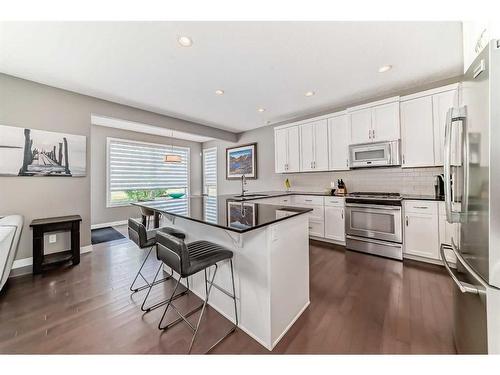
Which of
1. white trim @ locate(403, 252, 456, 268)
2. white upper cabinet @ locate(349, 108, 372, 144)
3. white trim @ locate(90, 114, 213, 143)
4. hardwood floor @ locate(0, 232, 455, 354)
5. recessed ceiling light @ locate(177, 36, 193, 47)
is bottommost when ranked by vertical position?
hardwood floor @ locate(0, 232, 455, 354)

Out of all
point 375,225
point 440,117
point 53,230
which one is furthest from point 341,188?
point 53,230

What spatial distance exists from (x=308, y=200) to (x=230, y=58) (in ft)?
9.20

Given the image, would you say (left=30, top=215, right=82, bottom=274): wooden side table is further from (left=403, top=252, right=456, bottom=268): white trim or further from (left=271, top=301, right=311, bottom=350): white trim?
(left=403, top=252, right=456, bottom=268): white trim

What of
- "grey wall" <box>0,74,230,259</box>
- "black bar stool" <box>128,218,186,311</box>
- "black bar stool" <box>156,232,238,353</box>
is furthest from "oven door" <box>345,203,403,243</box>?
"grey wall" <box>0,74,230,259</box>

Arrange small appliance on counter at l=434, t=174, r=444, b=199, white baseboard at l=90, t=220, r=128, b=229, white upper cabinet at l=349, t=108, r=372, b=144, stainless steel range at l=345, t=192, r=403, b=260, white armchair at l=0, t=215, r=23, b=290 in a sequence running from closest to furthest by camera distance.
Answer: white armchair at l=0, t=215, r=23, b=290 < small appliance on counter at l=434, t=174, r=444, b=199 < stainless steel range at l=345, t=192, r=403, b=260 < white upper cabinet at l=349, t=108, r=372, b=144 < white baseboard at l=90, t=220, r=128, b=229

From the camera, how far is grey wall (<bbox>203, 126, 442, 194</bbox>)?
314 centimetres

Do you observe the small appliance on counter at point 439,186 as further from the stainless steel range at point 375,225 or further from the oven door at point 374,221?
the oven door at point 374,221

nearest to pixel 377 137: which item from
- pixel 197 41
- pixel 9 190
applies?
pixel 197 41

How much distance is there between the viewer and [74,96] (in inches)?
119

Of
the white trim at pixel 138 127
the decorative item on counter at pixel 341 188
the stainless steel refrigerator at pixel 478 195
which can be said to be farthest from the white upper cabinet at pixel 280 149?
the stainless steel refrigerator at pixel 478 195

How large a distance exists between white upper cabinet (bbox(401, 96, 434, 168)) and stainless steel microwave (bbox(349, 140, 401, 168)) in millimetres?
129

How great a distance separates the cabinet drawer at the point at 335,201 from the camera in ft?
11.1
